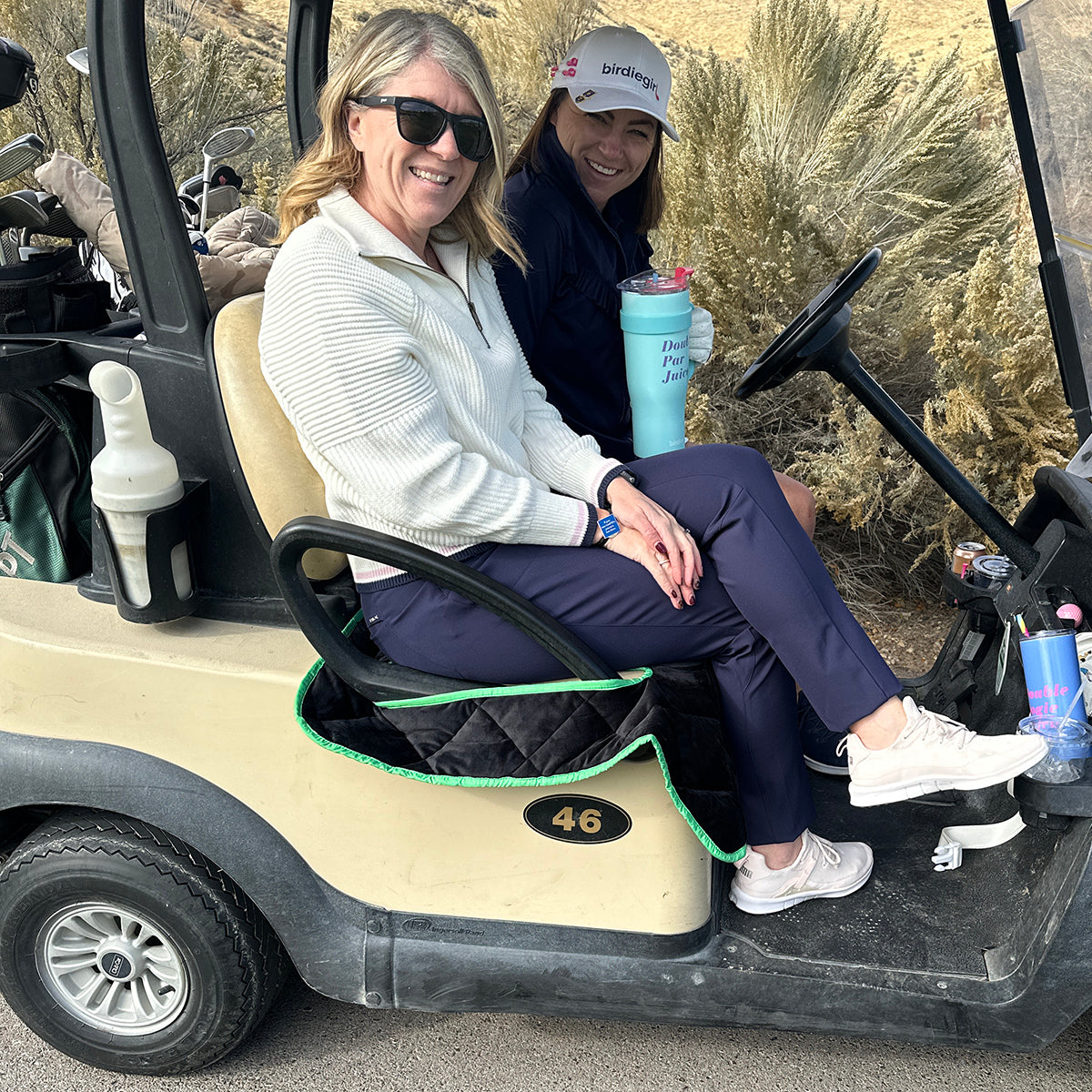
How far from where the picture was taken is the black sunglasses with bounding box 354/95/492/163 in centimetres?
166

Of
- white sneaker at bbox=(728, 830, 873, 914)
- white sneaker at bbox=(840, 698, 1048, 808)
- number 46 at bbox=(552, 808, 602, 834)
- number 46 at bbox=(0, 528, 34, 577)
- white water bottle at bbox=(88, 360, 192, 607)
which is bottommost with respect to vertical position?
white sneaker at bbox=(728, 830, 873, 914)

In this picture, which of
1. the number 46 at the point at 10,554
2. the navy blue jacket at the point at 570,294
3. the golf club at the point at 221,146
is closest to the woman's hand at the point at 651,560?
the navy blue jacket at the point at 570,294

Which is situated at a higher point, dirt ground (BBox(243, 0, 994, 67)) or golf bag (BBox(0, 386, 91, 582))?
dirt ground (BBox(243, 0, 994, 67))

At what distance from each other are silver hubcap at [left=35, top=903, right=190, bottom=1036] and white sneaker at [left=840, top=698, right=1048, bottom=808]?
1195 millimetres

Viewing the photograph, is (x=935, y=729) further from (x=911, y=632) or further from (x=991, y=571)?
(x=911, y=632)

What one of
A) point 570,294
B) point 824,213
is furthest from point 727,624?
point 824,213

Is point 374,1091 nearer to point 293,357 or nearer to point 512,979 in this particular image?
point 512,979

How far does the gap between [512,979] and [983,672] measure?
1111 millimetres

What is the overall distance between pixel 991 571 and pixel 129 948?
1723 millimetres

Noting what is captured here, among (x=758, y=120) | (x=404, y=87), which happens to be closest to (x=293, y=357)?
(x=404, y=87)

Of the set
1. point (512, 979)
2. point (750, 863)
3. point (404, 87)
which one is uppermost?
point (404, 87)

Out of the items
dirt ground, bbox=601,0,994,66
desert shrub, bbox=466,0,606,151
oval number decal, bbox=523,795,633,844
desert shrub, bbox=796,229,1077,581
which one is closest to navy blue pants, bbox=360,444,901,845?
oval number decal, bbox=523,795,633,844

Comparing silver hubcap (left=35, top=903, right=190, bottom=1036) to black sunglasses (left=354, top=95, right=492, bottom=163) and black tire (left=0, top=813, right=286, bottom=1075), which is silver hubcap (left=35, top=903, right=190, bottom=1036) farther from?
black sunglasses (left=354, top=95, right=492, bottom=163)

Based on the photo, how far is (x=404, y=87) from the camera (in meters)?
1.68
